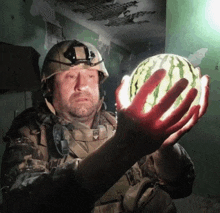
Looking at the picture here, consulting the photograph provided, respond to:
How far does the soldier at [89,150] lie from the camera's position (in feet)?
2.78

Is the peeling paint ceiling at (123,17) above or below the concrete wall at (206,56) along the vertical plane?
above

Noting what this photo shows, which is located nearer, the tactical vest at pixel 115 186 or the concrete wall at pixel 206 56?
the tactical vest at pixel 115 186

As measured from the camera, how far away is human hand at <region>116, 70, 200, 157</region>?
80 cm

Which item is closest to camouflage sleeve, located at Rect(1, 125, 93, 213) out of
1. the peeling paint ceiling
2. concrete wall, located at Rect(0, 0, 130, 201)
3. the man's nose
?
the man's nose

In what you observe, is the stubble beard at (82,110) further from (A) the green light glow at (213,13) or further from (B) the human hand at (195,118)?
(A) the green light glow at (213,13)

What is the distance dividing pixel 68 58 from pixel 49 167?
4.19 ft

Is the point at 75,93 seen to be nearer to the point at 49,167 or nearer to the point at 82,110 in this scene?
the point at 82,110

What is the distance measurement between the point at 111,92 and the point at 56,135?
5.42 meters

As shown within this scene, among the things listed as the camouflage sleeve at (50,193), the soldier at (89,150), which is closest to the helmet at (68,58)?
the soldier at (89,150)

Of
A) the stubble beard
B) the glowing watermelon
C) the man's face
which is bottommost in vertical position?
the stubble beard

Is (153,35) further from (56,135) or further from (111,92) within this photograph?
(56,135)

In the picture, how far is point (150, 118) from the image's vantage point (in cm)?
80

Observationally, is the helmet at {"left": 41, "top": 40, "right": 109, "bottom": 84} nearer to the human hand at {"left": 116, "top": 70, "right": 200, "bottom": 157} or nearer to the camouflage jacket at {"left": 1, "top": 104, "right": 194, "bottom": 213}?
the camouflage jacket at {"left": 1, "top": 104, "right": 194, "bottom": 213}

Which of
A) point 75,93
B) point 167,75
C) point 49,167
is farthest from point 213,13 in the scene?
point 49,167
